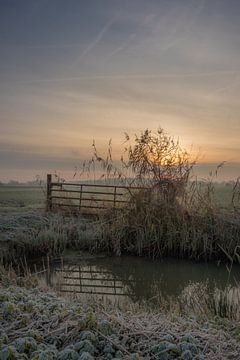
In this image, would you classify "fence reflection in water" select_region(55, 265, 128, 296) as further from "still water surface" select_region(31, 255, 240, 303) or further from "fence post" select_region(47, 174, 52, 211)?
"fence post" select_region(47, 174, 52, 211)

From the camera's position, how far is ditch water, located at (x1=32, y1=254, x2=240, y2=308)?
866 centimetres

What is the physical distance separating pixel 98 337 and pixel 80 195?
14.3 m

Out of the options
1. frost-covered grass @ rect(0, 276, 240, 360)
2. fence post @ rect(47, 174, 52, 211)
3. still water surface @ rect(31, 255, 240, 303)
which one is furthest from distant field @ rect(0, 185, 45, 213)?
frost-covered grass @ rect(0, 276, 240, 360)

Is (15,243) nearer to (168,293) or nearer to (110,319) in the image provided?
(168,293)

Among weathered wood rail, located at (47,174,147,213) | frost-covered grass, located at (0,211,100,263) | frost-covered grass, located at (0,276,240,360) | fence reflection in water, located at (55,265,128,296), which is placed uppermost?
weathered wood rail, located at (47,174,147,213)

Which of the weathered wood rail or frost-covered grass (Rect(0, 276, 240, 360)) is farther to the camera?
the weathered wood rail

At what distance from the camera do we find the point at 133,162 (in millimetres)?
14398

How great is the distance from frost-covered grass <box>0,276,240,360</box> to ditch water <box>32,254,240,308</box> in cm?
350

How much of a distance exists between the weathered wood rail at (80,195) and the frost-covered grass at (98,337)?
457 inches

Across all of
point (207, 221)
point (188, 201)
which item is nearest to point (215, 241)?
point (207, 221)

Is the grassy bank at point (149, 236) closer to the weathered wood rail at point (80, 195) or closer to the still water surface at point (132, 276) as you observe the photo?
the still water surface at point (132, 276)

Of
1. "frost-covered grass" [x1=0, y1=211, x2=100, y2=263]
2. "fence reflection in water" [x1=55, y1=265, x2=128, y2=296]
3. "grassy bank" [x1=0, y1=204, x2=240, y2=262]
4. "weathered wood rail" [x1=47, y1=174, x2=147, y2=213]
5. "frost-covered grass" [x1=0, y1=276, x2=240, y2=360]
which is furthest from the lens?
"weathered wood rail" [x1=47, y1=174, x2=147, y2=213]

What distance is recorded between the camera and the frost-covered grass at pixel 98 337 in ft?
11.2

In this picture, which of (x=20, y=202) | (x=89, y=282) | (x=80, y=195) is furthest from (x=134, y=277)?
(x=20, y=202)
